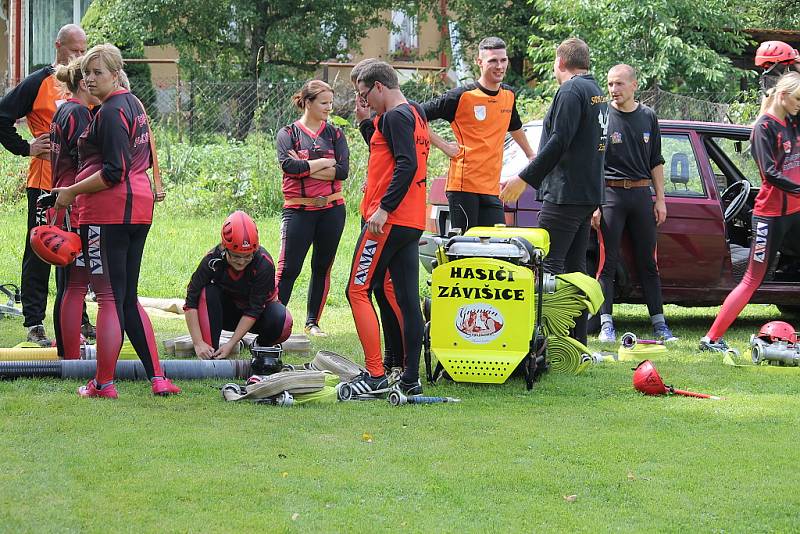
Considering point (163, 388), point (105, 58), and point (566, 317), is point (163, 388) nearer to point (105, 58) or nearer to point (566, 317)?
point (105, 58)

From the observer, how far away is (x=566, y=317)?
25.5 ft

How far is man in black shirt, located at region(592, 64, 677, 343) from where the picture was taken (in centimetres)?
898

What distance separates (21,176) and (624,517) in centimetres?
1224

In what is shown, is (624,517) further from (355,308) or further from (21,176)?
(21,176)

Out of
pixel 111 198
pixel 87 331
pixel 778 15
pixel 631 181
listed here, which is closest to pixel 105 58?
pixel 111 198

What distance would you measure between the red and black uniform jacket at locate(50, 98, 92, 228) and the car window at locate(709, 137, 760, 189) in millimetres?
5424

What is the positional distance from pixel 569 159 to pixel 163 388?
313 centimetres

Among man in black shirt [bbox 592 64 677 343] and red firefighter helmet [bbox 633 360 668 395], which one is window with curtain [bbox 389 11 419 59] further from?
red firefighter helmet [bbox 633 360 668 395]

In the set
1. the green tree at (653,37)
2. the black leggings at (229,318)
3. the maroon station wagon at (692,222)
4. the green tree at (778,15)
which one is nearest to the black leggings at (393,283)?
the black leggings at (229,318)

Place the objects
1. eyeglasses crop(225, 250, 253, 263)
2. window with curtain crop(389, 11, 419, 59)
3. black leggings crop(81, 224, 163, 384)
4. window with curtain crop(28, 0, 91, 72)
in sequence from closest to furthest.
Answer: black leggings crop(81, 224, 163, 384) < eyeglasses crop(225, 250, 253, 263) < window with curtain crop(28, 0, 91, 72) < window with curtain crop(389, 11, 419, 59)

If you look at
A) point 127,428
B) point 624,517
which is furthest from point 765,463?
point 127,428

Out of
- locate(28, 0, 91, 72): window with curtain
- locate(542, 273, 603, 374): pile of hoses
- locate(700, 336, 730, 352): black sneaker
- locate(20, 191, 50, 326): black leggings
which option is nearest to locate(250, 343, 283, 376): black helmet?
locate(542, 273, 603, 374): pile of hoses

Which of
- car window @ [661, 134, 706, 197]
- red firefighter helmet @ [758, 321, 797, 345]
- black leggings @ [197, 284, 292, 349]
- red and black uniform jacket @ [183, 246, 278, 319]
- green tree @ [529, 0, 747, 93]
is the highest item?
green tree @ [529, 0, 747, 93]

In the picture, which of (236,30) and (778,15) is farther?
(778,15)
